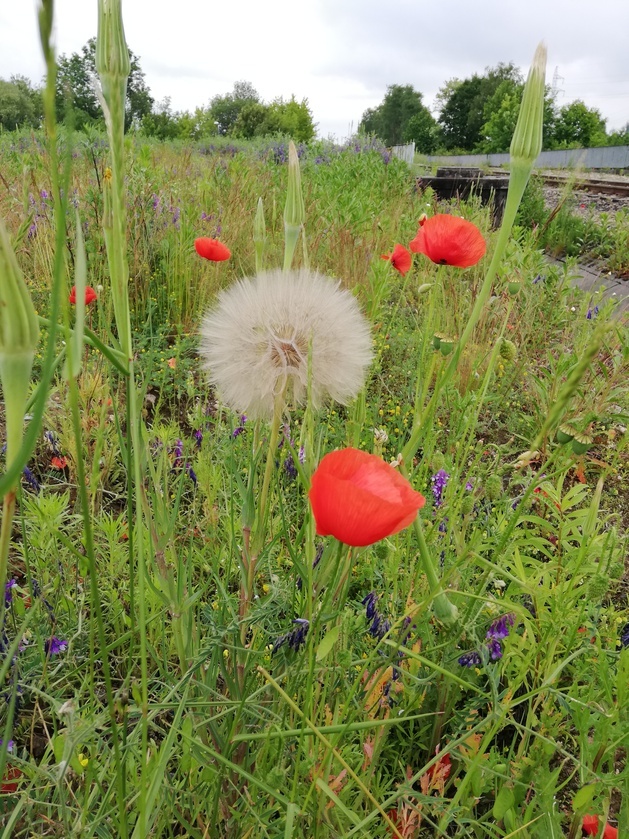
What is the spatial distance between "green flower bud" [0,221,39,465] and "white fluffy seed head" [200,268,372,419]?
0.46 meters

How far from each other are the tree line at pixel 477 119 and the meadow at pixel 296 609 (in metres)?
28.0

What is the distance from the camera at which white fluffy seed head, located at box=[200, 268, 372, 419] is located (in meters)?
0.78

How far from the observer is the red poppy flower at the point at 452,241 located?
0.98 metres

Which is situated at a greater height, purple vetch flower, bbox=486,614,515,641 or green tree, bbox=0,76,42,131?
green tree, bbox=0,76,42,131

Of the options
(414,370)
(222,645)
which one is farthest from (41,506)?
(414,370)

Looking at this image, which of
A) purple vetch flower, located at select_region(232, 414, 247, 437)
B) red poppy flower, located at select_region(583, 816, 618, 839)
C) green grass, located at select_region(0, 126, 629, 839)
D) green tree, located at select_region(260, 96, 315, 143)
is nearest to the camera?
green grass, located at select_region(0, 126, 629, 839)

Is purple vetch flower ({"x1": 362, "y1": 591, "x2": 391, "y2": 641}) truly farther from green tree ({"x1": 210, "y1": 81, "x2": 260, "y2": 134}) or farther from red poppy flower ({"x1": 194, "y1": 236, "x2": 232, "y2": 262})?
green tree ({"x1": 210, "y1": 81, "x2": 260, "y2": 134})

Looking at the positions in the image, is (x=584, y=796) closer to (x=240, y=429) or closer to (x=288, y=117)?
(x=240, y=429)

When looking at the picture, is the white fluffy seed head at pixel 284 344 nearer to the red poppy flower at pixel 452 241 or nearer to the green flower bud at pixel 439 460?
the red poppy flower at pixel 452 241

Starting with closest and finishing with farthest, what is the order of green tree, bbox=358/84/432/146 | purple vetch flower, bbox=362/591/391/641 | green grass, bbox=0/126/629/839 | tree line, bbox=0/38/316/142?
green grass, bbox=0/126/629/839, purple vetch flower, bbox=362/591/391/641, tree line, bbox=0/38/316/142, green tree, bbox=358/84/432/146

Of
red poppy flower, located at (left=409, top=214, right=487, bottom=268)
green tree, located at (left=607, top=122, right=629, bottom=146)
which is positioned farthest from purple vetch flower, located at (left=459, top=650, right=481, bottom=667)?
green tree, located at (left=607, top=122, right=629, bottom=146)

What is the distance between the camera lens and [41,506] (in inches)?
44.0

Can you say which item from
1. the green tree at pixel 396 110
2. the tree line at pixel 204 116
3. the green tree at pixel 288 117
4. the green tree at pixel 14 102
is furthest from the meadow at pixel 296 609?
the green tree at pixel 396 110

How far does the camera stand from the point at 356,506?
477mm
